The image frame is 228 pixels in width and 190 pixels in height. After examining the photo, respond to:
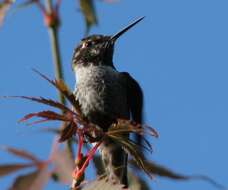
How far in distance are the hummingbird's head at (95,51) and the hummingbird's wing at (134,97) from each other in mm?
520

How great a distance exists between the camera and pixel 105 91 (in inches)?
198

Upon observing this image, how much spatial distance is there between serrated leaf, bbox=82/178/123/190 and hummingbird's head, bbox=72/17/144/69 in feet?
11.5

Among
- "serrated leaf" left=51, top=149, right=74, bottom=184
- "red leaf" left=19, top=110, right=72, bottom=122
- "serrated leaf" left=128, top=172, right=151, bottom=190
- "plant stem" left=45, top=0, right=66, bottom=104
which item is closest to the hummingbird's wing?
"serrated leaf" left=128, top=172, right=151, bottom=190

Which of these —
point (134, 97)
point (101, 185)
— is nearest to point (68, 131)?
point (101, 185)

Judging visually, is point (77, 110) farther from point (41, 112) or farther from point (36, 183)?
point (36, 183)

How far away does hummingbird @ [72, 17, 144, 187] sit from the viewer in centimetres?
461

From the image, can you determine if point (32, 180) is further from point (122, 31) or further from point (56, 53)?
point (122, 31)

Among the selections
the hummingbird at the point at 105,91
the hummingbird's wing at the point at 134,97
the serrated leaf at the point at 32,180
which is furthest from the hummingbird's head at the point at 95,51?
the serrated leaf at the point at 32,180

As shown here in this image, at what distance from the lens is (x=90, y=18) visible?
366 cm

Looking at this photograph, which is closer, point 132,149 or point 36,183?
point 36,183

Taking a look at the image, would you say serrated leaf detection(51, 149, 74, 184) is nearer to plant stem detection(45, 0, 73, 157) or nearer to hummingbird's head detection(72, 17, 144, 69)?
plant stem detection(45, 0, 73, 157)

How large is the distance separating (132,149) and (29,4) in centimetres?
148

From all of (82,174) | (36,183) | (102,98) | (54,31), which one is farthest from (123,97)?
(36,183)

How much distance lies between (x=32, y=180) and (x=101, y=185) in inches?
12.1
